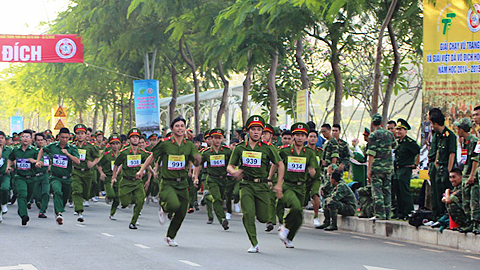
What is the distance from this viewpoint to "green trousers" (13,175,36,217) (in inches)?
A: 582

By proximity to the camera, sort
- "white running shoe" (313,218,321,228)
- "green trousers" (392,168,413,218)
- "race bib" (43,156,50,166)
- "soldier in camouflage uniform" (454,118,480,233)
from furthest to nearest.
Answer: "race bib" (43,156,50,166), "white running shoe" (313,218,321,228), "green trousers" (392,168,413,218), "soldier in camouflage uniform" (454,118,480,233)

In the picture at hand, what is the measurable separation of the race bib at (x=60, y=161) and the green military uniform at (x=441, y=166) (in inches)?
261

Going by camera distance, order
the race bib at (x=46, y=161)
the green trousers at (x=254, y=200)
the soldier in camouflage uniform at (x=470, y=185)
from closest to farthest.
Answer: the green trousers at (x=254, y=200), the soldier in camouflage uniform at (x=470, y=185), the race bib at (x=46, y=161)

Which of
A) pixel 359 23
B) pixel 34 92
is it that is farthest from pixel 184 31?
pixel 34 92

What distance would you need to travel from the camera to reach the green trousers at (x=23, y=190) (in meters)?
14.8

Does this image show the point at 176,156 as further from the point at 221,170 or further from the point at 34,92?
the point at 34,92

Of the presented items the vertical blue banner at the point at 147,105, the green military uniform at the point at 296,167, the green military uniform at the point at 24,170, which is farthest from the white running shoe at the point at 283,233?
the vertical blue banner at the point at 147,105

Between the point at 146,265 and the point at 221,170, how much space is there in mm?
6932

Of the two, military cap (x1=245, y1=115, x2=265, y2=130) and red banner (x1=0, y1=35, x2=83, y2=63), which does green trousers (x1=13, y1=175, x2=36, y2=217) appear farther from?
red banner (x1=0, y1=35, x2=83, y2=63)

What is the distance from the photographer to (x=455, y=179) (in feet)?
40.4

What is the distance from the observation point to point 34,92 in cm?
4756

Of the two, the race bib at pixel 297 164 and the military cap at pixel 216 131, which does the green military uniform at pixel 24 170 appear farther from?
the race bib at pixel 297 164

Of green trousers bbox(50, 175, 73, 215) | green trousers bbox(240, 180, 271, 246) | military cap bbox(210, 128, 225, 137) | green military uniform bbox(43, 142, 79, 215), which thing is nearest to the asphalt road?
green trousers bbox(50, 175, 73, 215)

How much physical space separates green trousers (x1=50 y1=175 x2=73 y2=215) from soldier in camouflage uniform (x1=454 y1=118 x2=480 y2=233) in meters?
6.93
